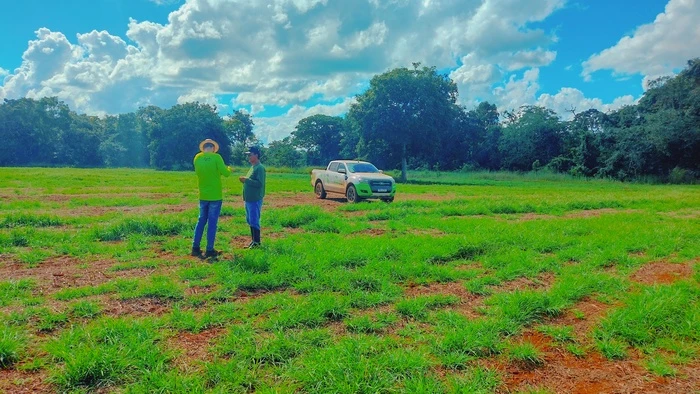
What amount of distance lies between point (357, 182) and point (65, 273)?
1119 cm

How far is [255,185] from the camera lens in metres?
7.63

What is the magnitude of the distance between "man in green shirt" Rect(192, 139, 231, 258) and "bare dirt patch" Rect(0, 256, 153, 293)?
1.12 metres

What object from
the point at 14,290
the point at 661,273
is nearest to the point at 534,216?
the point at 661,273

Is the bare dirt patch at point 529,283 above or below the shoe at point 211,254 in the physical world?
below

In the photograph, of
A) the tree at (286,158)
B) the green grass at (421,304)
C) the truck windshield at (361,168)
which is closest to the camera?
the green grass at (421,304)

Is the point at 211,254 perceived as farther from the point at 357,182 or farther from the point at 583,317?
the point at 357,182

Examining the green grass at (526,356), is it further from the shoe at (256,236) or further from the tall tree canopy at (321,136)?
the tall tree canopy at (321,136)

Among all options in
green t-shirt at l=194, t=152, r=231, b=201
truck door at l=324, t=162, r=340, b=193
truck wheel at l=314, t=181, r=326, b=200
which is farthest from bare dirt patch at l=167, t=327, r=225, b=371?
truck wheel at l=314, t=181, r=326, b=200

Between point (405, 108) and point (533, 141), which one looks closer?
point (405, 108)

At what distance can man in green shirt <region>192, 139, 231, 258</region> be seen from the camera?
706cm

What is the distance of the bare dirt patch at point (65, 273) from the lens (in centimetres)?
553

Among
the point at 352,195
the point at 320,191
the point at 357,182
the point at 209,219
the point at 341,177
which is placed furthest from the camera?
the point at 320,191

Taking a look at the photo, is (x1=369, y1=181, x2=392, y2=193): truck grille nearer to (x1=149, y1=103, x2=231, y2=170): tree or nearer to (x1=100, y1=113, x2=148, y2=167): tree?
(x1=149, y1=103, x2=231, y2=170): tree

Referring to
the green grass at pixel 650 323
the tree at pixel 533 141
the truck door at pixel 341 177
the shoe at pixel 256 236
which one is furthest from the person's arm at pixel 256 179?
the tree at pixel 533 141
